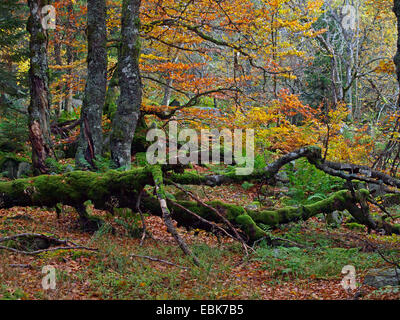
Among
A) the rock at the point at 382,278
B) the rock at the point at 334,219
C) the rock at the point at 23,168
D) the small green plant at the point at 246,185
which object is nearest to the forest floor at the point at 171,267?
the rock at the point at 382,278

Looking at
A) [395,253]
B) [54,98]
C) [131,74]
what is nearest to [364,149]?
[395,253]

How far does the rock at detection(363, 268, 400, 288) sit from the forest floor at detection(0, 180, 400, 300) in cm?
13

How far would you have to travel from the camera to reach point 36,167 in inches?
344

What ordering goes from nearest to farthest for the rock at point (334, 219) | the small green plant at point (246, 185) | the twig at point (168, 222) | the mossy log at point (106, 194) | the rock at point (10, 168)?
the twig at point (168, 222) < the mossy log at point (106, 194) < the rock at point (334, 219) < the rock at point (10, 168) < the small green plant at point (246, 185)

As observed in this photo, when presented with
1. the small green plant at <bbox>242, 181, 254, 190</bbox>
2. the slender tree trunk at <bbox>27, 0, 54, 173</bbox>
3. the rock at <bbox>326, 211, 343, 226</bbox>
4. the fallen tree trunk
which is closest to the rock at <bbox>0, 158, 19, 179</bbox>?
the slender tree trunk at <bbox>27, 0, 54, 173</bbox>

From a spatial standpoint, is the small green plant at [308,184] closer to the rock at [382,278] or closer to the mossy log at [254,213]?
the mossy log at [254,213]

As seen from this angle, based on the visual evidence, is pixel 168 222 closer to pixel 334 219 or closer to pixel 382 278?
pixel 382 278

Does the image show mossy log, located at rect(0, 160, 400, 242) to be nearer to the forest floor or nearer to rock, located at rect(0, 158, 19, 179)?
the forest floor

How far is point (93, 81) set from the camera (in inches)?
372

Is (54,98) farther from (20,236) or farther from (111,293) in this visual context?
(111,293)

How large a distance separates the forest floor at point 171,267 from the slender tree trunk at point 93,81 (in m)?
2.02

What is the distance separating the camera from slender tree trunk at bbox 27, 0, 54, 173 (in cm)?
862

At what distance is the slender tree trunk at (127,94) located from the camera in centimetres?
912

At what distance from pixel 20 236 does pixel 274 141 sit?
1241cm
